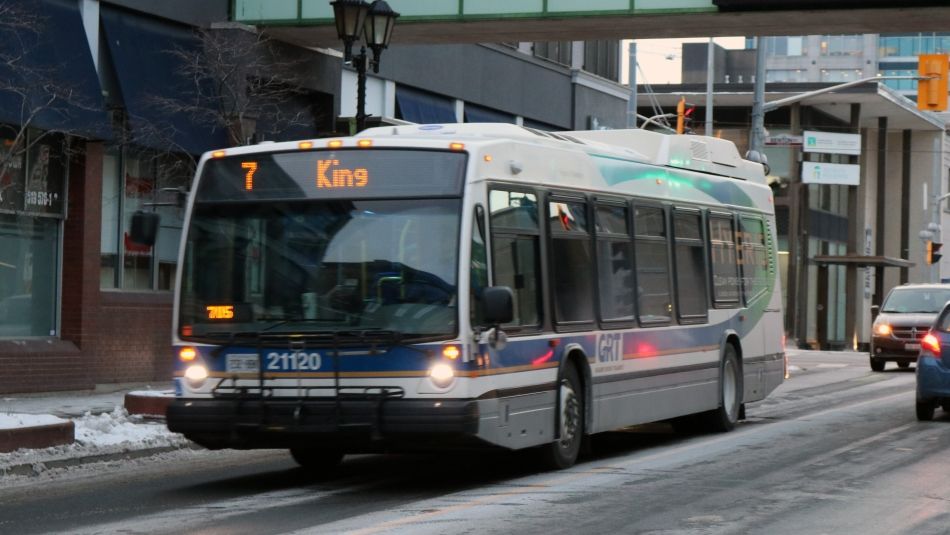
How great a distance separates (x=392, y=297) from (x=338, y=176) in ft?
3.72

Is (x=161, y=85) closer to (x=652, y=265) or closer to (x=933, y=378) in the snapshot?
(x=652, y=265)

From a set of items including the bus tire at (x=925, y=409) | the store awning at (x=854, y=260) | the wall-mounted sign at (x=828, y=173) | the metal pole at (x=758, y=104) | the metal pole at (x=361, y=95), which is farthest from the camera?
the wall-mounted sign at (x=828, y=173)

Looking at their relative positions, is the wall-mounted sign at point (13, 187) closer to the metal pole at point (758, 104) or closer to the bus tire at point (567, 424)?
the bus tire at point (567, 424)

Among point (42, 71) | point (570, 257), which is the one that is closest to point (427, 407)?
point (570, 257)

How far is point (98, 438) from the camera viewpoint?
15695 mm

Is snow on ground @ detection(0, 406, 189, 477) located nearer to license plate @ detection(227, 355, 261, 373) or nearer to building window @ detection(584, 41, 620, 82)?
license plate @ detection(227, 355, 261, 373)

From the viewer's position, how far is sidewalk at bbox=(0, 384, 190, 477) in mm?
14359

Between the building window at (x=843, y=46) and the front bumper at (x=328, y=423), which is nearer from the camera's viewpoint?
the front bumper at (x=328, y=423)

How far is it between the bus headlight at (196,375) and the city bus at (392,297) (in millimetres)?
11

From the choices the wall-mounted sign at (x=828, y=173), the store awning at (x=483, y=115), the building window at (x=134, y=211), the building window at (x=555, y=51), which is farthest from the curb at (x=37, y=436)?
the wall-mounted sign at (x=828, y=173)

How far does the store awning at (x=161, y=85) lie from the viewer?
23.8 meters

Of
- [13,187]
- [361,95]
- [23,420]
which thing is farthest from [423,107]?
[23,420]

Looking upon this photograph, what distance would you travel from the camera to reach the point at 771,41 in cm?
16738

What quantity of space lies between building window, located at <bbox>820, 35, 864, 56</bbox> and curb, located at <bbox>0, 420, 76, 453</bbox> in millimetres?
157208
